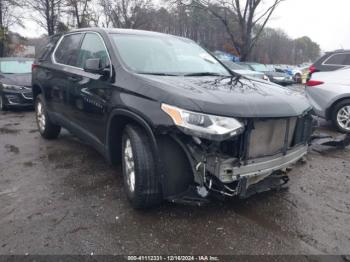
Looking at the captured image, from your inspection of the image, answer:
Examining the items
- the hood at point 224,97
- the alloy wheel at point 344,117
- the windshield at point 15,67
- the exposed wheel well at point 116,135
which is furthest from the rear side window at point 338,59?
the windshield at point 15,67

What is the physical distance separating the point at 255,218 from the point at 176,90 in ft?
4.82

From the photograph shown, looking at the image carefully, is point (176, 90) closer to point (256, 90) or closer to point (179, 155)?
point (179, 155)

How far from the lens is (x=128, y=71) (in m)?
3.23

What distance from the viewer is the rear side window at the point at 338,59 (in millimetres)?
7621

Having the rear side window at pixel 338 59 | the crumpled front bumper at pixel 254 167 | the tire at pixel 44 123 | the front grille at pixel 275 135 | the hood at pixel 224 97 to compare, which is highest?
the rear side window at pixel 338 59

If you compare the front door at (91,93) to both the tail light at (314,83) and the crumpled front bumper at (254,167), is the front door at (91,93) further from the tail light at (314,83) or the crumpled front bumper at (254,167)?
the tail light at (314,83)

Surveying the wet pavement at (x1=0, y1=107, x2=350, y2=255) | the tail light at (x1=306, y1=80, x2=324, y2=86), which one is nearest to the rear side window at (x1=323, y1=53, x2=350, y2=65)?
the tail light at (x1=306, y1=80, x2=324, y2=86)

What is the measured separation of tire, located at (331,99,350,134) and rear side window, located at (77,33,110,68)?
5215 millimetres

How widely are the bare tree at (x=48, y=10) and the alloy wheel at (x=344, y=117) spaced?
69.6ft

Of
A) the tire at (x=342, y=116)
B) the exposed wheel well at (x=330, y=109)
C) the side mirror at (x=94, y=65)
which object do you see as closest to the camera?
the side mirror at (x=94, y=65)

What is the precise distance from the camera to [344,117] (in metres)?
6.69

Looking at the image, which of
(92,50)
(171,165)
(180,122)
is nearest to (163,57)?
(92,50)

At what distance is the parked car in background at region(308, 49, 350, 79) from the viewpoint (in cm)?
762

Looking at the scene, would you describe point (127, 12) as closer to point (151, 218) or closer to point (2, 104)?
point (2, 104)
